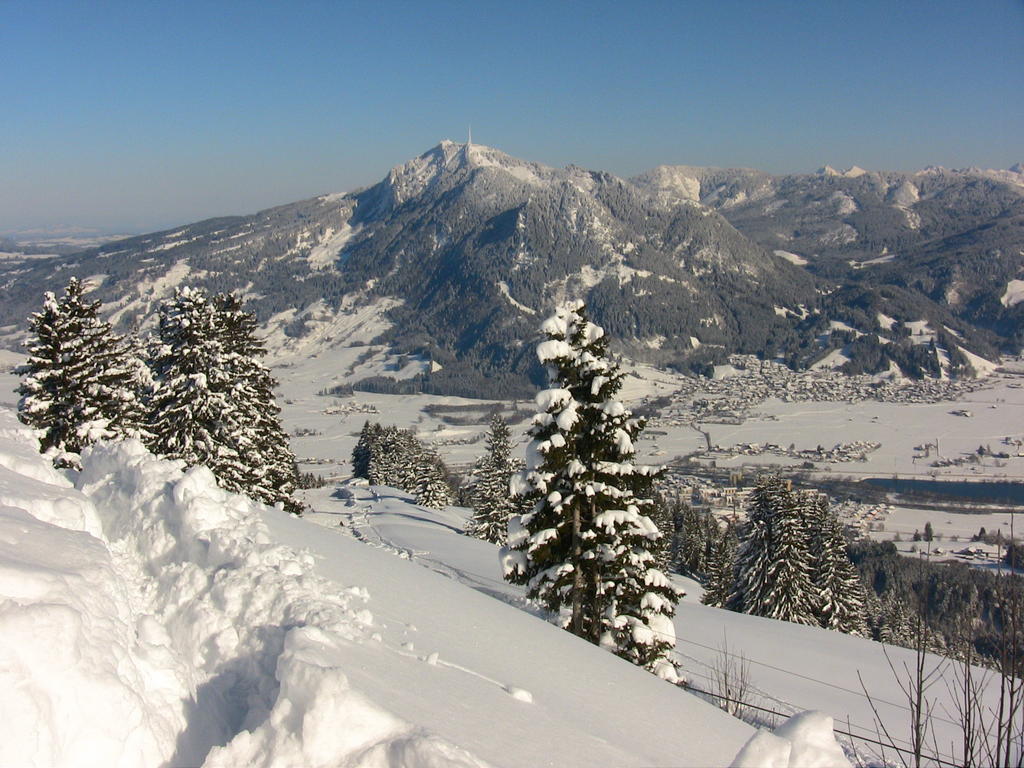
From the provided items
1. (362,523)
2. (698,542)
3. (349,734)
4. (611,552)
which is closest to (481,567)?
(611,552)

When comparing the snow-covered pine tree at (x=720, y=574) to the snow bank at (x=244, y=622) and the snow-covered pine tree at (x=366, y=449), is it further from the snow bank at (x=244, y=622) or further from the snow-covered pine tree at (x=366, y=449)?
the snow-covered pine tree at (x=366, y=449)

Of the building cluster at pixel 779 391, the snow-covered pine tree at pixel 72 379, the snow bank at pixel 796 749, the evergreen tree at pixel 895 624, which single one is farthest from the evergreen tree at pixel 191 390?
the building cluster at pixel 779 391

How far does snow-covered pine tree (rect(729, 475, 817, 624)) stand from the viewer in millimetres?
27547

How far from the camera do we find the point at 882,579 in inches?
2304

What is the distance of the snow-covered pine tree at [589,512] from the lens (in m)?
12.0

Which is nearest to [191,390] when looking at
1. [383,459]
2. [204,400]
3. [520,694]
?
[204,400]

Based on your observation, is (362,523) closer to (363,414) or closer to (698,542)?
(698,542)

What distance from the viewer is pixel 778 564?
27.7 meters

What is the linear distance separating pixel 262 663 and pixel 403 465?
50.4 metres

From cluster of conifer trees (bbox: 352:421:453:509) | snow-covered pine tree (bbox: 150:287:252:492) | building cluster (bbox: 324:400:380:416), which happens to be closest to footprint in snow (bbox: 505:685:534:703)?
snow-covered pine tree (bbox: 150:287:252:492)

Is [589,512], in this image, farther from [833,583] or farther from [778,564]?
[833,583]

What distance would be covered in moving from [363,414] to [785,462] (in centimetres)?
8916

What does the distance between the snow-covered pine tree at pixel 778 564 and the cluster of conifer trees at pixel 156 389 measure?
20.4 meters

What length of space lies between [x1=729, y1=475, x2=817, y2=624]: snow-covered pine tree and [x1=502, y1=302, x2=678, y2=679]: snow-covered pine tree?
1734 centimetres
